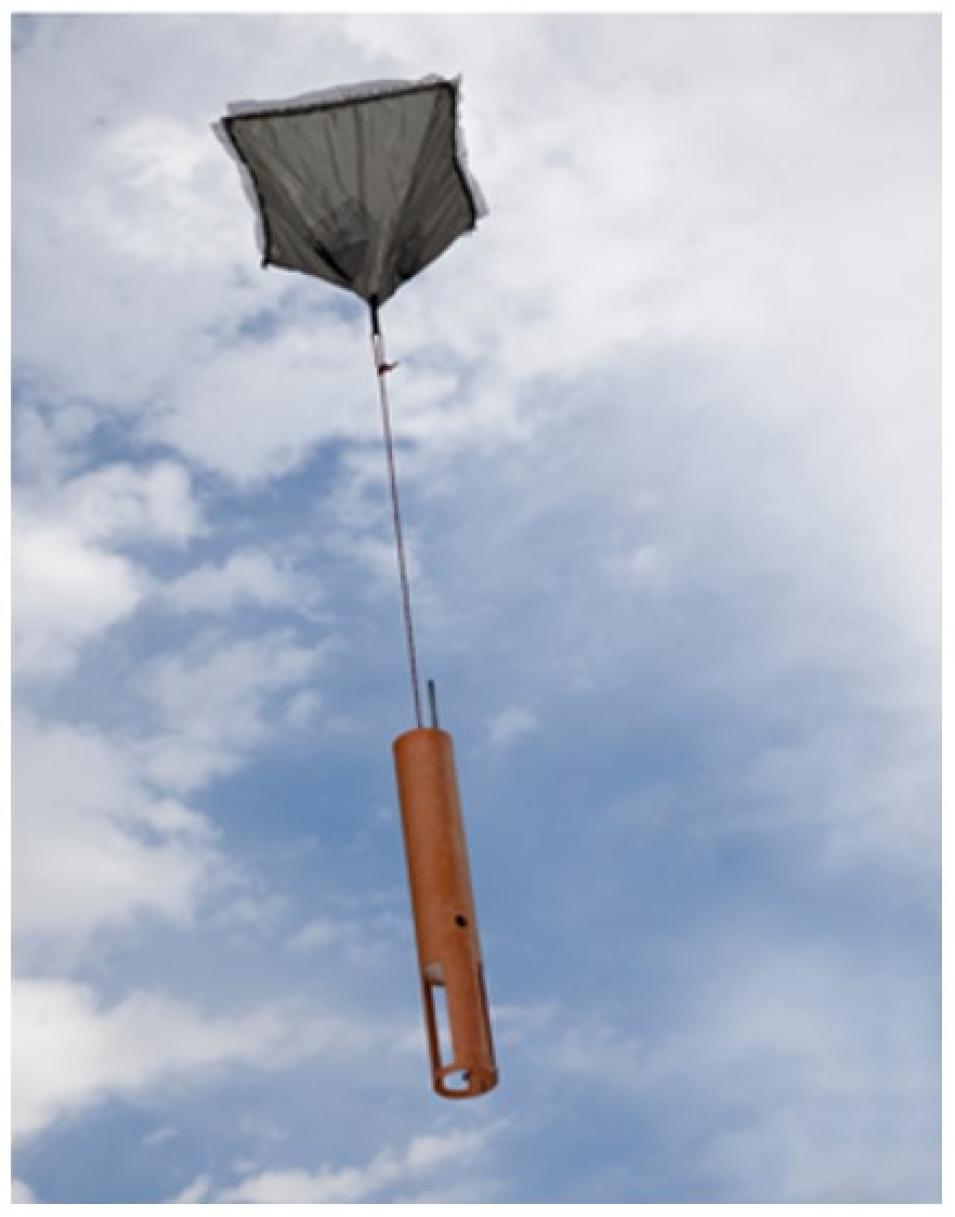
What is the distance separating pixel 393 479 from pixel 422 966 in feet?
14.1

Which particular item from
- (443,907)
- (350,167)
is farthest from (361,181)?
(443,907)

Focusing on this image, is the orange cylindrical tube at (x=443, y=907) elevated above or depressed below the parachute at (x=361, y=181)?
below

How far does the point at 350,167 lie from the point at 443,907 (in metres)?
7.45

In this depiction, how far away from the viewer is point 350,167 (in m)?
15.3

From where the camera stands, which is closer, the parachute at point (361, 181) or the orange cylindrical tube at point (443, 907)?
the orange cylindrical tube at point (443, 907)

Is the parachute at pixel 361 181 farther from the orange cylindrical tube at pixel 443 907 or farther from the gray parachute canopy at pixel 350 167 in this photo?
the orange cylindrical tube at pixel 443 907

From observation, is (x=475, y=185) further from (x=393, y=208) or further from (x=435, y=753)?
(x=435, y=753)

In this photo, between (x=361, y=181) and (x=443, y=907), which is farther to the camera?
(x=361, y=181)

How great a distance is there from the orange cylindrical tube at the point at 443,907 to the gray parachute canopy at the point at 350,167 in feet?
17.8

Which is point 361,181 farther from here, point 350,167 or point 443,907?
point 443,907

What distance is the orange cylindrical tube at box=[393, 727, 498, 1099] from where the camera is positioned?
458 inches

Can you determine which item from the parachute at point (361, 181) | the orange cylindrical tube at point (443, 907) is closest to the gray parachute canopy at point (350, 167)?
the parachute at point (361, 181)

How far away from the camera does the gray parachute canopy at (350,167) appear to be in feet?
50.2

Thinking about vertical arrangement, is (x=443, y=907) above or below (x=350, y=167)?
below
